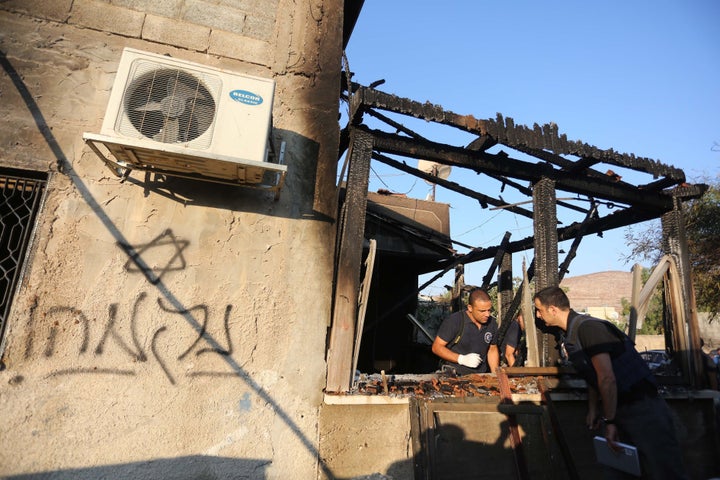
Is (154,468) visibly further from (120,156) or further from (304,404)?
(120,156)

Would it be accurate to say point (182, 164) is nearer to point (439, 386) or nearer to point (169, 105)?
point (169, 105)

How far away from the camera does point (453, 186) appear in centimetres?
509

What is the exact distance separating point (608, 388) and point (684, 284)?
268 centimetres

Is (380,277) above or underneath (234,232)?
above

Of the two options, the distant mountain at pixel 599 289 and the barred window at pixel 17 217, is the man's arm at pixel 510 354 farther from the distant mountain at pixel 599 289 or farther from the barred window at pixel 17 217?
the distant mountain at pixel 599 289

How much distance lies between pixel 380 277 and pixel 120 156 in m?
7.45

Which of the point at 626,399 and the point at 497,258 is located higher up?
the point at 497,258

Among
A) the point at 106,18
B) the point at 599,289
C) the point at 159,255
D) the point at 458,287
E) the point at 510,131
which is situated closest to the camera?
the point at 159,255

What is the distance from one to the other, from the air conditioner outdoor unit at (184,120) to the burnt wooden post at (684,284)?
490 centimetres

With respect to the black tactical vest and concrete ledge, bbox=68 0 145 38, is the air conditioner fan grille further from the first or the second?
the black tactical vest

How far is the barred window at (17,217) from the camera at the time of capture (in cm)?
288

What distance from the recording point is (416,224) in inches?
327

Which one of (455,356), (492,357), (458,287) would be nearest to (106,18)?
(455,356)

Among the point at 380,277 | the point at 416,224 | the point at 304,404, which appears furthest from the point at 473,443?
the point at 380,277
